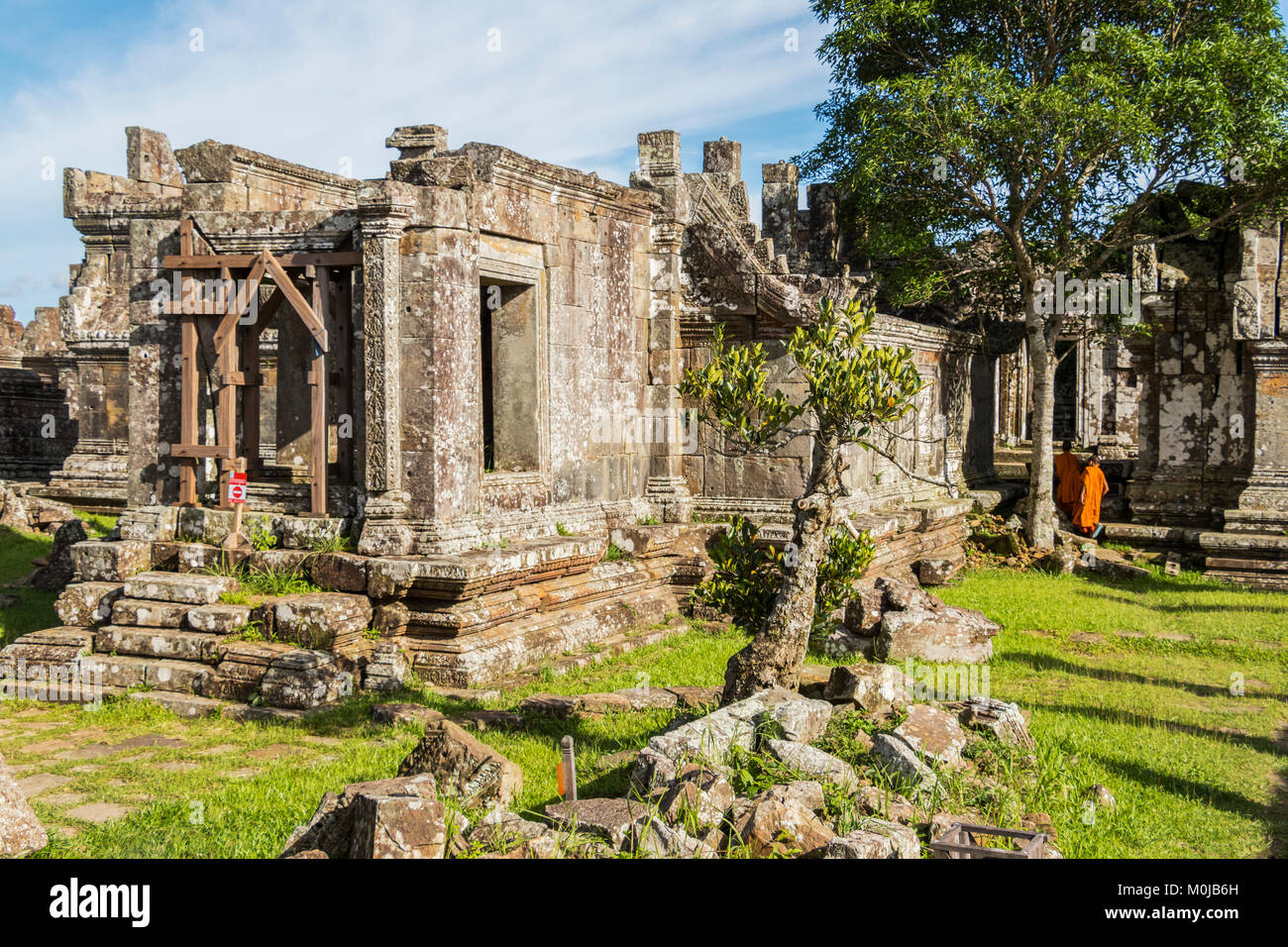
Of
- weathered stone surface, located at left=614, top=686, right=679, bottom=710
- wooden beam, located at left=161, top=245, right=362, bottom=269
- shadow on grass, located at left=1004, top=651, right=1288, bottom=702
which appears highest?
wooden beam, located at left=161, top=245, right=362, bottom=269

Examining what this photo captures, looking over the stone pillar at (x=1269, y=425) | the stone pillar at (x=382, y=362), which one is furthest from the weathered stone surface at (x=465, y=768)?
the stone pillar at (x=1269, y=425)

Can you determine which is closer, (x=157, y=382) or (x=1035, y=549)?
(x=157, y=382)

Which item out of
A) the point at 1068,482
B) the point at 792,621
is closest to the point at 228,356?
the point at 792,621

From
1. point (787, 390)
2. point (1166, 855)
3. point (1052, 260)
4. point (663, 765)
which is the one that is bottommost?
point (1166, 855)

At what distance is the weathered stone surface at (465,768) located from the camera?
502cm

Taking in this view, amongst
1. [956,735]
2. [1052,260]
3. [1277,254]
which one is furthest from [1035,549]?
[956,735]

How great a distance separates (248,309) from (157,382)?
3.77 feet

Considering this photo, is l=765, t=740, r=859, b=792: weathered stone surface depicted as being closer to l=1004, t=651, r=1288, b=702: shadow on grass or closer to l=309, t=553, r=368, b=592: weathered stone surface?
l=309, t=553, r=368, b=592: weathered stone surface

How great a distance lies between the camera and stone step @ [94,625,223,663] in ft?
25.3

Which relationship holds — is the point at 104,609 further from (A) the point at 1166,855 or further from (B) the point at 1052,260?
(B) the point at 1052,260

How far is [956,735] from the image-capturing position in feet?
19.0

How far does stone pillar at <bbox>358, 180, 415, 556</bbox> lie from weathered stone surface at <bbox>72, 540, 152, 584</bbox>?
202 centimetres

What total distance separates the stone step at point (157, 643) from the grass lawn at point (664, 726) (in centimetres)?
53

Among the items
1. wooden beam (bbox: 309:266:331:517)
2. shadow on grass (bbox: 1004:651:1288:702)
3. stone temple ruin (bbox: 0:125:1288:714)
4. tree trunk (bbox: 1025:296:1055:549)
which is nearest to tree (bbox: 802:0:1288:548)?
tree trunk (bbox: 1025:296:1055:549)
